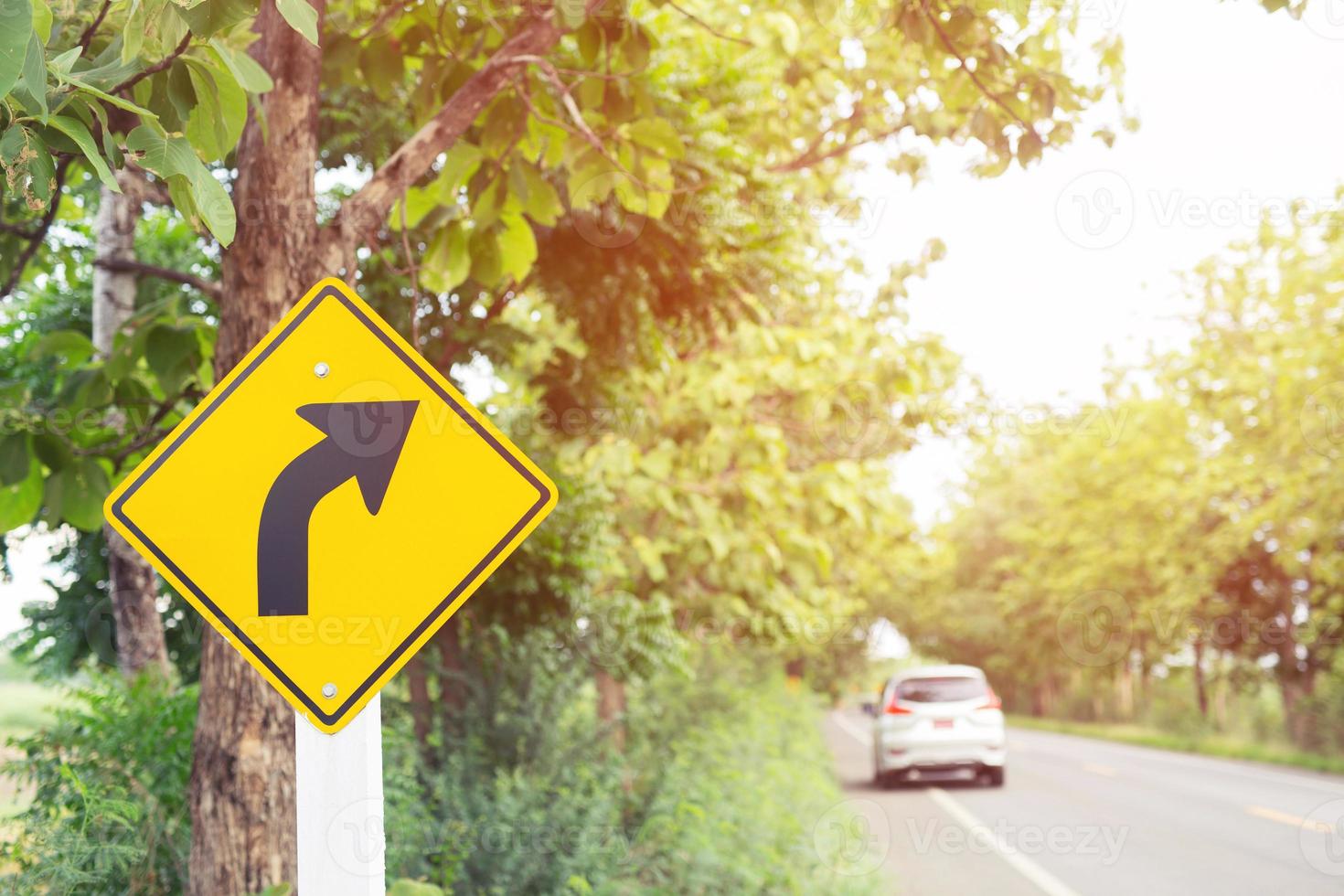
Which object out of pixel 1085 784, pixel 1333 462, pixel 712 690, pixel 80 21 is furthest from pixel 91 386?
pixel 1333 462

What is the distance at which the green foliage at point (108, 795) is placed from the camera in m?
3.13

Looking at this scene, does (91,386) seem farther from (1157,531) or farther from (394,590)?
(1157,531)

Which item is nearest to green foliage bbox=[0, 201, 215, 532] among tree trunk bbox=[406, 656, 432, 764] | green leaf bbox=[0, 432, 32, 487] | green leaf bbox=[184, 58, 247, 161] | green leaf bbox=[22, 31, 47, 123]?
green leaf bbox=[0, 432, 32, 487]

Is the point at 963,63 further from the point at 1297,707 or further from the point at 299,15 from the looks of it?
the point at 1297,707

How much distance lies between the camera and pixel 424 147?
12.0 ft

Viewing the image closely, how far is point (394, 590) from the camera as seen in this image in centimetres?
218

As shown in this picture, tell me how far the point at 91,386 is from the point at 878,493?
5825 mm

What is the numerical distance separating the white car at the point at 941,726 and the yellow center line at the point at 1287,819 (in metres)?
3.66

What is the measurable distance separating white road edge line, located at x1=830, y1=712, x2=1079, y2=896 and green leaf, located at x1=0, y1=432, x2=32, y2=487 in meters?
7.07

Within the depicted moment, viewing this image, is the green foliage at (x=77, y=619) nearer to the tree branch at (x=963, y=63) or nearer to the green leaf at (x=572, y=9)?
the green leaf at (x=572, y=9)

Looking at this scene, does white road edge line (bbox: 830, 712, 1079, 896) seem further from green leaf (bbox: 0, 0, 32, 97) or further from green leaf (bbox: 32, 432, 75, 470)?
green leaf (bbox: 0, 0, 32, 97)

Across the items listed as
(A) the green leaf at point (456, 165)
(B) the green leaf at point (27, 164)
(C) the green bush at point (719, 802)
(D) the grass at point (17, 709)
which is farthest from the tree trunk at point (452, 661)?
(B) the green leaf at point (27, 164)

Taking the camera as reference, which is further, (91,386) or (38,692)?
(38,692)

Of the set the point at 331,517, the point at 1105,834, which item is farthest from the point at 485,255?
the point at 1105,834
